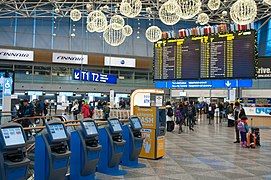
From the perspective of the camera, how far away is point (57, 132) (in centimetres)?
509

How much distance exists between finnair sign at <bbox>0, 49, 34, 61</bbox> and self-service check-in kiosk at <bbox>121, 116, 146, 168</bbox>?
1025 inches

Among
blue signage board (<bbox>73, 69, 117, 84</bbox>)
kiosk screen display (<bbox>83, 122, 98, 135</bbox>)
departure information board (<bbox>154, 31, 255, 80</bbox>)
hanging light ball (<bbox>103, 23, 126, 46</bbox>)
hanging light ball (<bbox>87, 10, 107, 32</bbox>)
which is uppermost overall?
hanging light ball (<bbox>87, 10, 107, 32</bbox>)

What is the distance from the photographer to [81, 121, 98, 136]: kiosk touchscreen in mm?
5926

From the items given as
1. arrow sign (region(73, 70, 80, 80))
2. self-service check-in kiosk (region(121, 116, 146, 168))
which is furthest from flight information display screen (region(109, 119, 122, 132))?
arrow sign (region(73, 70, 80, 80))

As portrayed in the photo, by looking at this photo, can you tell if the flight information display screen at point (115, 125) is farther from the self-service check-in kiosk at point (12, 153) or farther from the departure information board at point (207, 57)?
the departure information board at point (207, 57)

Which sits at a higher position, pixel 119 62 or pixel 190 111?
pixel 119 62

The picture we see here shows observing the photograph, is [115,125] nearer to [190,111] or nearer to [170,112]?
[170,112]

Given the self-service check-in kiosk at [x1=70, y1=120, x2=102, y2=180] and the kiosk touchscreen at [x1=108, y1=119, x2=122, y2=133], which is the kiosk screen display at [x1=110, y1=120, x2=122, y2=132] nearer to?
the kiosk touchscreen at [x1=108, y1=119, x2=122, y2=133]

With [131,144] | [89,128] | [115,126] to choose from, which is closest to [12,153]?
[89,128]

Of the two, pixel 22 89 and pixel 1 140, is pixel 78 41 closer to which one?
pixel 22 89

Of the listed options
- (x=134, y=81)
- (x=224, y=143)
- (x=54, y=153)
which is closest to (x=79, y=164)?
(x=54, y=153)

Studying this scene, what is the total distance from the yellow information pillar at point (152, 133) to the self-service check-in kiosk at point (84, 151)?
290cm

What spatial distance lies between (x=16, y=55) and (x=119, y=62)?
32.1ft

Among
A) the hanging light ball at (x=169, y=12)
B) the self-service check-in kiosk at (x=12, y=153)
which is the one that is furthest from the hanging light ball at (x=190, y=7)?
the self-service check-in kiosk at (x=12, y=153)
